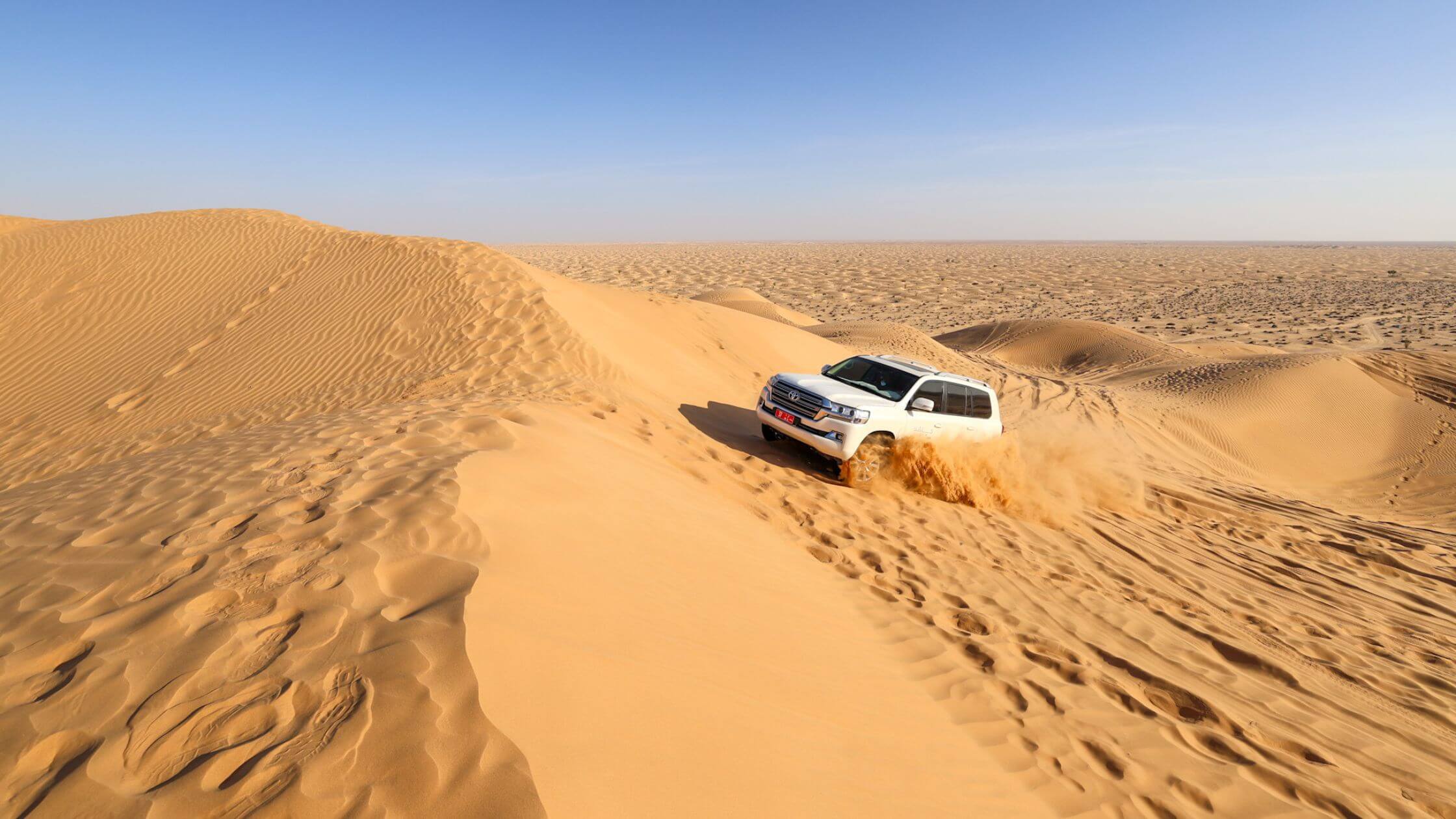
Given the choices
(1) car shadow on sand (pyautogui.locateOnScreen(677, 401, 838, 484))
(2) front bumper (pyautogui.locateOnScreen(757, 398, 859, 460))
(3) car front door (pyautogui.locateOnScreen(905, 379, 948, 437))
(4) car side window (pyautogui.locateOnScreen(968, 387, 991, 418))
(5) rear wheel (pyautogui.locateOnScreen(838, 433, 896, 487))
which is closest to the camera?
(2) front bumper (pyautogui.locateOnScreen(757, 398, 859, 460))

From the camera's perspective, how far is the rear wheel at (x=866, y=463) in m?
8.59

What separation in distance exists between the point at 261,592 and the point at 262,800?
4.56ft

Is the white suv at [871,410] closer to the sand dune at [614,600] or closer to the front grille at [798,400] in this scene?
the front grille at [798,400]

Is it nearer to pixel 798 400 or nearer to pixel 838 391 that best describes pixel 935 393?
pixel 838 391

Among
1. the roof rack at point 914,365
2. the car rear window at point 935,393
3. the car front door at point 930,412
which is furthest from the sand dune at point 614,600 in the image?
the roof rack at point 914,365

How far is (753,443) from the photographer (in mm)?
9914

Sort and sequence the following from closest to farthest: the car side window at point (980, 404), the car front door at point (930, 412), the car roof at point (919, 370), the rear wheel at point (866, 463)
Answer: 1. the rear wheel at point (866, 463)
2. the car front door at point (930, 412)
3. the car roof at point (919, 370)
4. the car side window at point (980, 404)

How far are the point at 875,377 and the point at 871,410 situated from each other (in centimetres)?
109

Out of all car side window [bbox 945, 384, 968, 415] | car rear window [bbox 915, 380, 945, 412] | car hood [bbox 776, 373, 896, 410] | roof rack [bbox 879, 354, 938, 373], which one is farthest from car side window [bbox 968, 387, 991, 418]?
car hood [bbox 776, 373, 896, 410]

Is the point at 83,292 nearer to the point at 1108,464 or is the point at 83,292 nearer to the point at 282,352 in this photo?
the point at 282,352

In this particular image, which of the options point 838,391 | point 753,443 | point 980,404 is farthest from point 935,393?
point 753,443

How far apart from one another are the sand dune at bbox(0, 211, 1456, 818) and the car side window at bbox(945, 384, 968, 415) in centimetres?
55

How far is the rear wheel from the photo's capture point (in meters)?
8.59

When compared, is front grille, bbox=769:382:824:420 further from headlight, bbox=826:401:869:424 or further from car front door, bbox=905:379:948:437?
car front door, bbox=905:379:948:437
